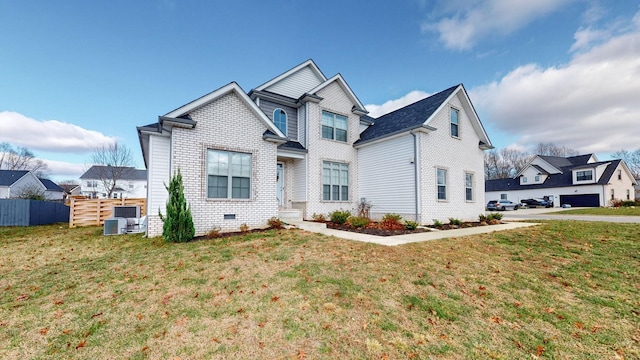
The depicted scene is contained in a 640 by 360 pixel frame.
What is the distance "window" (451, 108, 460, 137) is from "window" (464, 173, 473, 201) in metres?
2.30

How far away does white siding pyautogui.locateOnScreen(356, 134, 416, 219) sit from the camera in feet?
39.7

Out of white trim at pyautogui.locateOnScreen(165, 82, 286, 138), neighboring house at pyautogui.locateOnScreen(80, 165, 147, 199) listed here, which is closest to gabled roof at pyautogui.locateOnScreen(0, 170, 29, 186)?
neighboring house at pyautogui.locateOnScreen(80, 165, 147, 199)

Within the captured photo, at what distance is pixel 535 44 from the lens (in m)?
14.0

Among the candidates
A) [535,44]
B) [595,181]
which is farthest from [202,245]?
[595,181]

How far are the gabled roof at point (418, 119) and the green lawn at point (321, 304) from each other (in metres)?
7.21

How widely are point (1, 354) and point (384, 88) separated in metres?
21.0

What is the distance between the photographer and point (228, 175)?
938 cm

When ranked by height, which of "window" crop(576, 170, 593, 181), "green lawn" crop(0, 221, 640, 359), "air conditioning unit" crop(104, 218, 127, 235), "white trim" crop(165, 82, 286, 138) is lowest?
"green lawn" crop(0, 221, 640, 359)

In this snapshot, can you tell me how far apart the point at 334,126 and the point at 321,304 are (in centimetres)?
1122

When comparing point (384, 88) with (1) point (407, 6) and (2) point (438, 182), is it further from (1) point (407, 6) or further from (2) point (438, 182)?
(2) point (438, 182)

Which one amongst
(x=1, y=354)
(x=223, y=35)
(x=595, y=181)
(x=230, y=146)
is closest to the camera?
(x=1, y=354)

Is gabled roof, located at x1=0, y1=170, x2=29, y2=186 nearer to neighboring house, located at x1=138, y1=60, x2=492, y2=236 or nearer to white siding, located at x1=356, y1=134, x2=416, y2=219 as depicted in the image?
neighboring house, located at x1=138, y1=60, x2=492, y2=236

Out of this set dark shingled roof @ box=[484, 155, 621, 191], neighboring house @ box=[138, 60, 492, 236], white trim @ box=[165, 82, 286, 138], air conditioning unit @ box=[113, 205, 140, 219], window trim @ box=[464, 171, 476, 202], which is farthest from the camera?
dark shingled roof @ box=[484, 155, 621, 191]

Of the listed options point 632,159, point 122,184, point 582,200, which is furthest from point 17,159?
point 632,159
